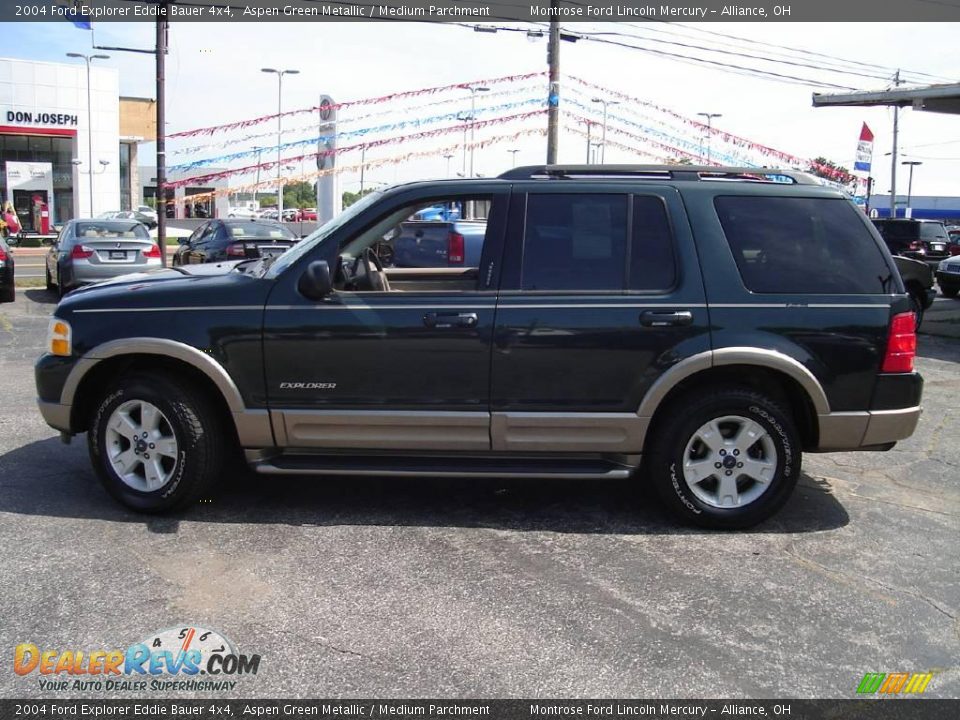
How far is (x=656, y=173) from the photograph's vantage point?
5012 millimetres

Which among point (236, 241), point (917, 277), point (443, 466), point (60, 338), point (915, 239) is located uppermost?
point (915, 239)

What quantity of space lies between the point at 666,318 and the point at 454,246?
5.03 metres

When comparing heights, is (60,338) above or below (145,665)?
above

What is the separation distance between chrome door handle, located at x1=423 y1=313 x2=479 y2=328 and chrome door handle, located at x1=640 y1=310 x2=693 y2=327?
916 mm

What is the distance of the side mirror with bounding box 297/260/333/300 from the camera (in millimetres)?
4629

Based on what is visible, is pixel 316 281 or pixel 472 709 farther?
pixel 316 281

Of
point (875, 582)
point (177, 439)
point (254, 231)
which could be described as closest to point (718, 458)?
point (875, 582)

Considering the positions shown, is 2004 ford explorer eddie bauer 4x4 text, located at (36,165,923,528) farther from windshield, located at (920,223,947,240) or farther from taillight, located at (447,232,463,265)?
windshield, located at (920,223,947,240)

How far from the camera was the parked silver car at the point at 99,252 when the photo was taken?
49.1 feet

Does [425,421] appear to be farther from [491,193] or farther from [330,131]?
[330,131]

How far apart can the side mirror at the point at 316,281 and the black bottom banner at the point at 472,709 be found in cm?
221

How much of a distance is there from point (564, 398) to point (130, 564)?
7.79 feet

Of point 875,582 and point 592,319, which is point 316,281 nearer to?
point 592,319

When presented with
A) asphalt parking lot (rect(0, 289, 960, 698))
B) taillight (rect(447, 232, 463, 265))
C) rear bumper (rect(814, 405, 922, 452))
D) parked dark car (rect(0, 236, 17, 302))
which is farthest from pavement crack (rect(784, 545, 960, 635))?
parked dark car (rect(0, 236, 17, 302))
